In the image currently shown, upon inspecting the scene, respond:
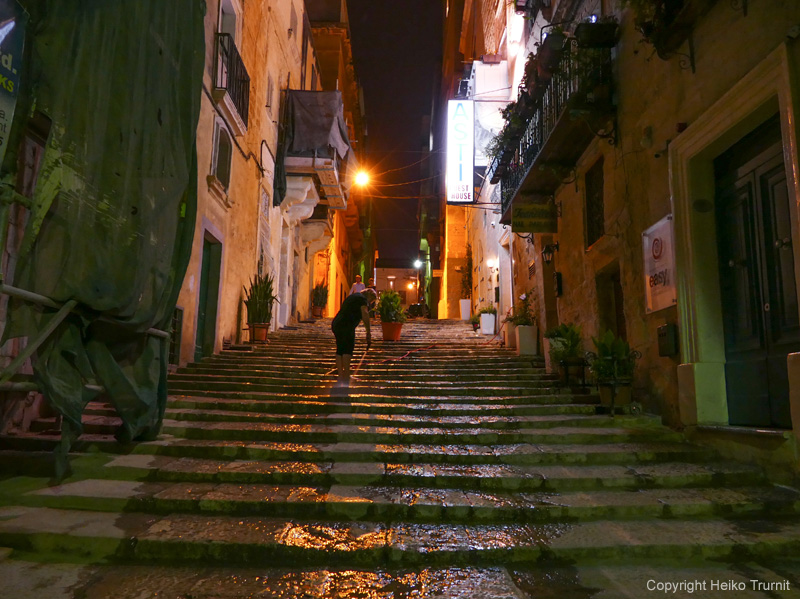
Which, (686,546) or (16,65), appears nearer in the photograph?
(686,546)

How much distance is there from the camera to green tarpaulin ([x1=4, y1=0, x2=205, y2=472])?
4.14 m

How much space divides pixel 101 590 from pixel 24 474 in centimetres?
226

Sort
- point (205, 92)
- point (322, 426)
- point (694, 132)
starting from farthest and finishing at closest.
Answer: point (205, 92)
point (322, 426)
point (694, 132)

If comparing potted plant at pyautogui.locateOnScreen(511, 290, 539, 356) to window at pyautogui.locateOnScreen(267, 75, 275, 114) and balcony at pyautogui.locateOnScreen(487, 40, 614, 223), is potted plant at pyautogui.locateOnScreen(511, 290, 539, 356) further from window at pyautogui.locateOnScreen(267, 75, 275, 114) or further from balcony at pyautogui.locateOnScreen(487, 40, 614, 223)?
window at pyautogui.locateOnScreen(267, 75, 275, 114)

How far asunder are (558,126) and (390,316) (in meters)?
6.63

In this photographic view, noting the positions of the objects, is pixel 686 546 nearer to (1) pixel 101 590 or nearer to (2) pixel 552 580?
(2) pixel 552 580

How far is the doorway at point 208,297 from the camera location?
10.9 m

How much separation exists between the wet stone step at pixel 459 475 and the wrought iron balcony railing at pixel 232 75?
8.24 m

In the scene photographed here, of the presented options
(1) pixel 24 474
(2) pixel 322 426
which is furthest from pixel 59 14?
(2) pixel 322 426

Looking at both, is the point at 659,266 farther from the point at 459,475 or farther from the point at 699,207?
the point at 459,475

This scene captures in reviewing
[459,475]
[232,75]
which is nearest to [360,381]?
[459,475]

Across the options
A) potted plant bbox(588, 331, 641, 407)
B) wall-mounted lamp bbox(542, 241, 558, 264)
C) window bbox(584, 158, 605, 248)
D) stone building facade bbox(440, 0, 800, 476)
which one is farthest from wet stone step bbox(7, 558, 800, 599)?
wall-mounted lamp bbox(542, 241, 558, 264)

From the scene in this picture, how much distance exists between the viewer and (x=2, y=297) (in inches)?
197

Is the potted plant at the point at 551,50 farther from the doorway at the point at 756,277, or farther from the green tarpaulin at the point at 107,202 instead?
the green tarpaulin at the point at 107,202
